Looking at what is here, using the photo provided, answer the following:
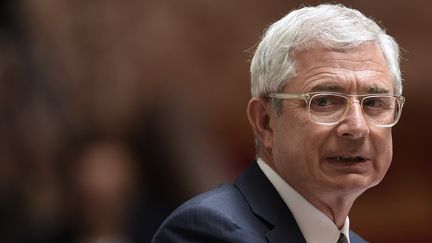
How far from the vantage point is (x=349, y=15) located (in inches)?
113

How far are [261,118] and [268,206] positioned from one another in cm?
31

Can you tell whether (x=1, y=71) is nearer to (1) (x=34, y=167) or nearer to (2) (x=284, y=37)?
(1) (x=34, y=167)

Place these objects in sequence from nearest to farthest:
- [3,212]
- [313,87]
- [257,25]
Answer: [313,87] < [3,212] < [257,25]

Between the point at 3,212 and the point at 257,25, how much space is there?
8.47 feet

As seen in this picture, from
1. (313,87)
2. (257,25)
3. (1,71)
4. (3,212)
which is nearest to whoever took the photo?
(313,87)

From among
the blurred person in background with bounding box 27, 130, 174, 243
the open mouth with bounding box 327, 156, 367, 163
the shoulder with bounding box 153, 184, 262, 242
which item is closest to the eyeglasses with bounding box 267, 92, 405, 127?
the open mouth with bounding box 327, 156, 367, 163

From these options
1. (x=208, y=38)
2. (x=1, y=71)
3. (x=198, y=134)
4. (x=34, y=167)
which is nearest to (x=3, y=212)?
(x=34, y=167)

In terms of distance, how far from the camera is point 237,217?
Result: 8.83ft

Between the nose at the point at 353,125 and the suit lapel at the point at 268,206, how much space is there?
289 mm

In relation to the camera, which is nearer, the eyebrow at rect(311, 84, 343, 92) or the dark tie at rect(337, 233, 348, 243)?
the eyebrow at rect(311, 84, 343, 92)

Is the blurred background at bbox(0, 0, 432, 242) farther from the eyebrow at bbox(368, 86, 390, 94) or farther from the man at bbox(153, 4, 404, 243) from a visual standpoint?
the eyebrow at bbox(368, 86, 390, 94)

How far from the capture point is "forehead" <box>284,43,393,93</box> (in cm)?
279

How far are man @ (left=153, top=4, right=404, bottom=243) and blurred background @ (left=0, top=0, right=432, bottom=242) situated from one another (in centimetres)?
252

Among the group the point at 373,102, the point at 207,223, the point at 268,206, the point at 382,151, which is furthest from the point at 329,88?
the point at 207,223
